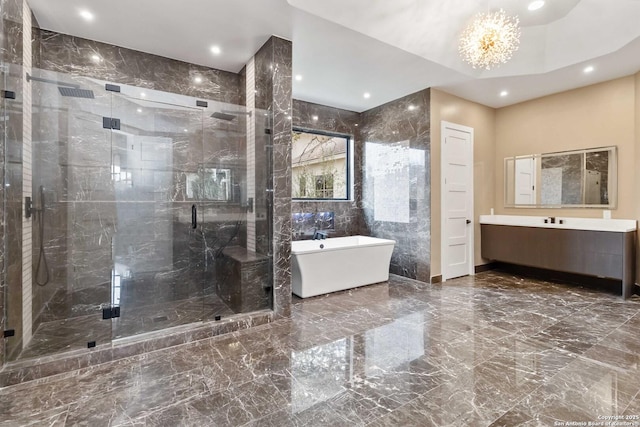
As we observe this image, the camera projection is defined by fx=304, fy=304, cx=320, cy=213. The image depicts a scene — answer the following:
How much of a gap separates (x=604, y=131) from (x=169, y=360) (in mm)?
6079

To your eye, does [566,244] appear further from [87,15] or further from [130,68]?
[87,15]

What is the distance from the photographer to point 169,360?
2453mm

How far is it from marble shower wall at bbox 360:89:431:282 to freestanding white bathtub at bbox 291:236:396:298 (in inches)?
20.2

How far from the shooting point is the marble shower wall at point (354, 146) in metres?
5.25

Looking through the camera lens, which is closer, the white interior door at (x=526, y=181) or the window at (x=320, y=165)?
the white interior door at (x=526, y=181)

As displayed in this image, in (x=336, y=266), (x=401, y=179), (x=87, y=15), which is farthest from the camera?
(x=401, y=179)

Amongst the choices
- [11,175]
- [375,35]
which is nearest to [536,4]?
[375,35]

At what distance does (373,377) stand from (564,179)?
15.2 ft

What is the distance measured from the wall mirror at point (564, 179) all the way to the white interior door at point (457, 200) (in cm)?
85

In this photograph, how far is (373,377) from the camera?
2.17 meters

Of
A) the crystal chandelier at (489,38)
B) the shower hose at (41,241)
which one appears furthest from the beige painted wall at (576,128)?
the shower hose at (41,241)

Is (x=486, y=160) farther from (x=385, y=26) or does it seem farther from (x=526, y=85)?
(x=385, y=26)

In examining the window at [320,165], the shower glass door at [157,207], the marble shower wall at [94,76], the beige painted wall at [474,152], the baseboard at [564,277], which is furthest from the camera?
the window at [320,165]

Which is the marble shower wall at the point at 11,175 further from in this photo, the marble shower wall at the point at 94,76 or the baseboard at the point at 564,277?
the baseboard at the point at 564,277
